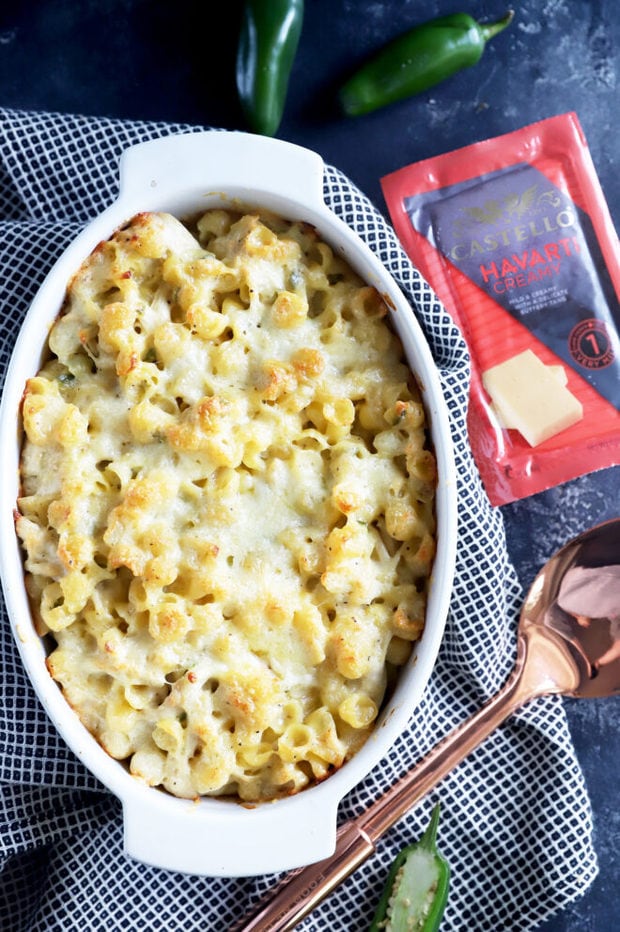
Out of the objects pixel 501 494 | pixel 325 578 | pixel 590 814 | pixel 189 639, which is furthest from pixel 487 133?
pixel 590 814

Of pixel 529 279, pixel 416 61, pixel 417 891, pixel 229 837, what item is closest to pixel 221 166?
pixel 416 61

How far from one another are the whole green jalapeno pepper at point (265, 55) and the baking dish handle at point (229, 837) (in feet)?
5.30

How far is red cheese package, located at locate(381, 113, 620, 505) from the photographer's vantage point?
2715 mm

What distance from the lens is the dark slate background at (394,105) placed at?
2.71 meters

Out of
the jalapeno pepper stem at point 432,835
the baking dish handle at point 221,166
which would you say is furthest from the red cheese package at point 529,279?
the jalapeno pepper stem at point 432,835

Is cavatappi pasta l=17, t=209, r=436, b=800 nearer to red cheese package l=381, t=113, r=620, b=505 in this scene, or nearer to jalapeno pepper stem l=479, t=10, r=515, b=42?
red cheese package l=381, t=113, r=620, b=505

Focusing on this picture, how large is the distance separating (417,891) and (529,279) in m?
1.54

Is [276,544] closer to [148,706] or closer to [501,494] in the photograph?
[148,706]

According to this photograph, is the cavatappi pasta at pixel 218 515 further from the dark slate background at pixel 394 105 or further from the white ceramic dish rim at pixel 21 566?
the dark slate background at pixel 394 105

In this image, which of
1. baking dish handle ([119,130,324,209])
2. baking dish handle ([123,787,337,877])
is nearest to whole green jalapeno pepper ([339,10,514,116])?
baking dish handle ([119,130,324,209])

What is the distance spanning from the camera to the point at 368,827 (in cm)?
246

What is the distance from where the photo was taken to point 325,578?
6.70 ft

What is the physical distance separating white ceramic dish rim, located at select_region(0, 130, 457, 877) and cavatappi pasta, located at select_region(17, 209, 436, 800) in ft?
0.13

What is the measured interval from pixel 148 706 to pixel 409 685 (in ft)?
1.68
